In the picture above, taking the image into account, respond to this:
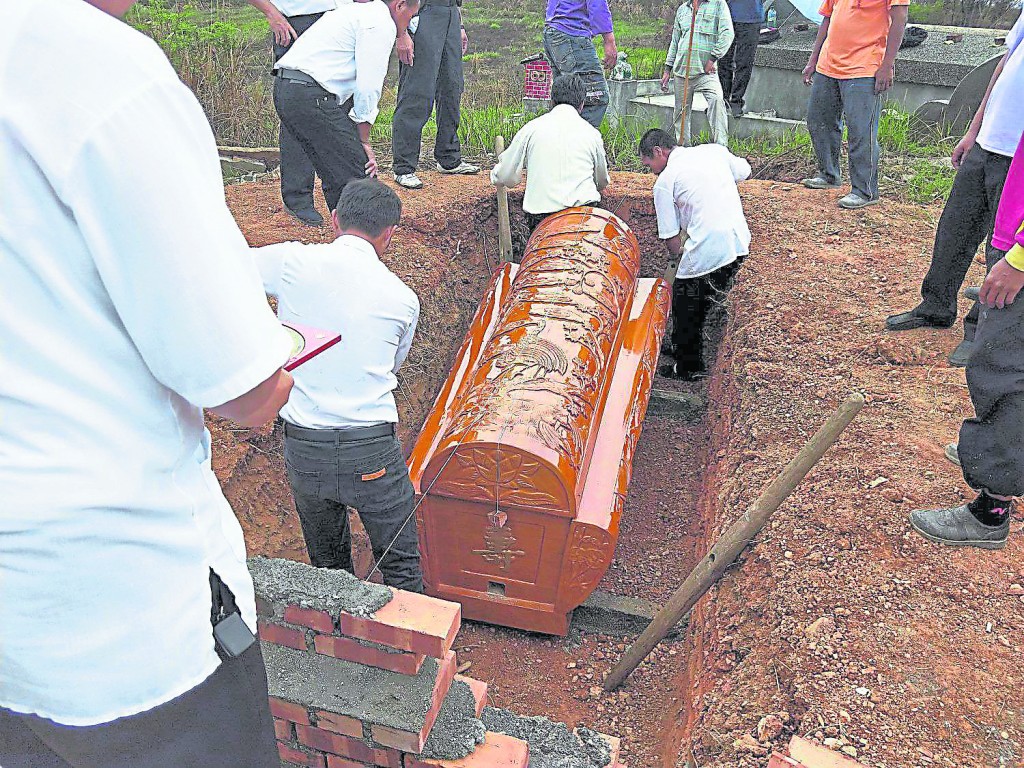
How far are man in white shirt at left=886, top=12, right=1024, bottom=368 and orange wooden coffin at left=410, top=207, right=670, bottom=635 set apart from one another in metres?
1.41

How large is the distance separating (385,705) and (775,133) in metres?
6.42

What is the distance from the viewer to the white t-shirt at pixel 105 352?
72 centimetres

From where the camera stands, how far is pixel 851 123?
15.8 feet

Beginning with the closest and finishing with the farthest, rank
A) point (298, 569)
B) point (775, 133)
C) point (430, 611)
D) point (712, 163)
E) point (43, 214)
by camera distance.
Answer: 1. point (43, 214)
2. point (430, 611)
3. point (298, 569)
4. point (712, 163)
5. point (775, 133)

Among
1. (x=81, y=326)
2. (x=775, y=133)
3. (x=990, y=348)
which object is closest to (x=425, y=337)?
(x=990, y=348)

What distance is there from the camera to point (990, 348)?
2162mm

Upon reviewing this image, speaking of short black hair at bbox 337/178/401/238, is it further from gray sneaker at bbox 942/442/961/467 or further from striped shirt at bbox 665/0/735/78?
striped shirt at bbox 665/0/735/78

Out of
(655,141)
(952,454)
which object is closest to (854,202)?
(655,141)

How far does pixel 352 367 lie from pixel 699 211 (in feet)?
8.97

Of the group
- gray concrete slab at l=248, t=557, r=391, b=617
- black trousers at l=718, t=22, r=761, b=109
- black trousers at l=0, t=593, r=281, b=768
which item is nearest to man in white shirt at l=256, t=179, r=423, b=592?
gray concrete slab at l=248, t=557, r=391, b=617

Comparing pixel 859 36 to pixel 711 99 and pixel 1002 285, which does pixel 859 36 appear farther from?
pixel 1002 285

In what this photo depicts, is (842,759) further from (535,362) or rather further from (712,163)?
(712,163)

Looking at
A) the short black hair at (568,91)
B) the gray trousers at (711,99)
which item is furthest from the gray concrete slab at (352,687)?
the gray trousers at (711,99)

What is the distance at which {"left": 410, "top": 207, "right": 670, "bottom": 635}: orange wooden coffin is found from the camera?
295 cm
